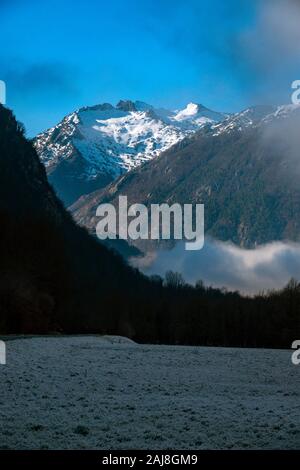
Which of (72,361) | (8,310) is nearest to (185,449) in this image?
(72,361)

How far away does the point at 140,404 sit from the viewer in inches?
1104

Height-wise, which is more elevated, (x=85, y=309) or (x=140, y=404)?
(x=85, y=309)

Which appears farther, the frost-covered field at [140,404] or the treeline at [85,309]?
the treeline at [85,309]

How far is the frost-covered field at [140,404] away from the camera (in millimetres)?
20969

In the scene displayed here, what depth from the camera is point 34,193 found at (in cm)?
19988

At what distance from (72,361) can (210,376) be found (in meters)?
10.2

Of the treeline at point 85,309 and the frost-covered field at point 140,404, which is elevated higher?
the treeline at point 85,309

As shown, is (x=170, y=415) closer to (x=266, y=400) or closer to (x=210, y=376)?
(x=266, y=400)

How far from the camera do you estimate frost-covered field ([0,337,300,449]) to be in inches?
826

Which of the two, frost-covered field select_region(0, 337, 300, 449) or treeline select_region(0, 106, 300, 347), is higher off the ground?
treeline select_region(0, 106, 300, 347)

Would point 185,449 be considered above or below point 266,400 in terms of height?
below

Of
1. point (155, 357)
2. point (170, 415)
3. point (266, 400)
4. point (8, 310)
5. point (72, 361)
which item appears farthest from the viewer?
point (8, 310)

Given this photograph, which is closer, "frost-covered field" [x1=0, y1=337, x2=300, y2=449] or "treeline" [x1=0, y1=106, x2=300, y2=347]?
"frost-covered field" [x1=0, y1=337, x2=300, y2=449]

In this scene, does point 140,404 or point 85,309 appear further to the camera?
point 85,309
